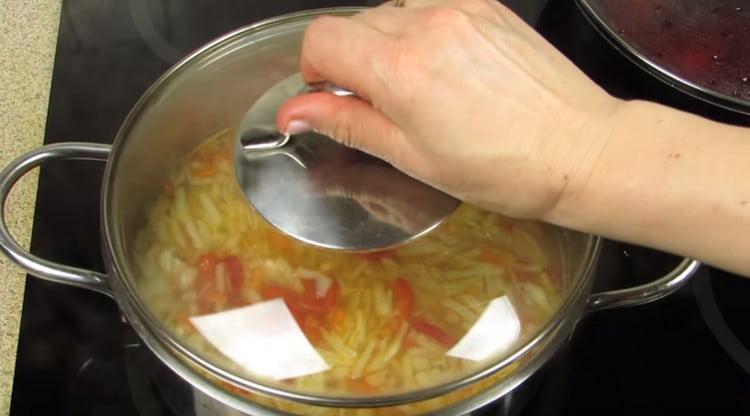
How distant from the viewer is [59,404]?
94 cm

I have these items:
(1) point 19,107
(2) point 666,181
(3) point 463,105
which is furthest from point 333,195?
(1) point 19,107

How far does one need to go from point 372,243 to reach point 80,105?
63 centimetres

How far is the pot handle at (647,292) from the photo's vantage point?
842mm

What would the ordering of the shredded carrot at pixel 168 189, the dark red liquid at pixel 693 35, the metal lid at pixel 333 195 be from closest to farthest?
the metal lid at pixel 333 195 < the shredded carrot at pixel 168 189 < the dark red liquid at pixel 693 35

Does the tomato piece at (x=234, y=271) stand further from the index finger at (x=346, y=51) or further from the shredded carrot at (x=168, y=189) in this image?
the index finger at (x=346, y=51)

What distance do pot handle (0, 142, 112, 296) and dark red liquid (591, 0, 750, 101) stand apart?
768 mm

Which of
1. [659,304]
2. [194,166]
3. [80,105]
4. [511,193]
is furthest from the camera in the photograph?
[80,105]

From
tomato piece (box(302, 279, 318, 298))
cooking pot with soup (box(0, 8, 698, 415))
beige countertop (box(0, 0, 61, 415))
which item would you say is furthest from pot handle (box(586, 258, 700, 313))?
beige countertop (box(0, 0, 61, 415))

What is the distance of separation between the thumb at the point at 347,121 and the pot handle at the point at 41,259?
26 centimetres

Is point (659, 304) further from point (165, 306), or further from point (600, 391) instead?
point (165, 306)

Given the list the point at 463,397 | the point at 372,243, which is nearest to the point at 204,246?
the point at 372,243

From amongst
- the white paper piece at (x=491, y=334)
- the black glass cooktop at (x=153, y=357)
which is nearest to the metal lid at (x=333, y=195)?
the white paper piece at (x=491, y=334)

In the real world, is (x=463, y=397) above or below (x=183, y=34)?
below

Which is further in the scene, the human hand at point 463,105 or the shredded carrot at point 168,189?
the shredded carrot at point 168,189
